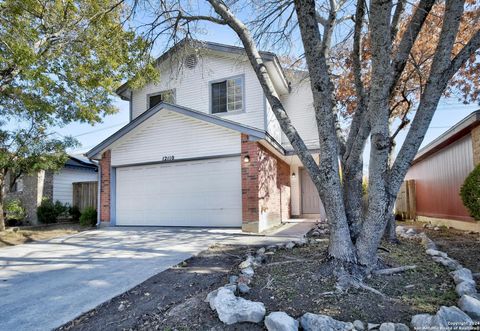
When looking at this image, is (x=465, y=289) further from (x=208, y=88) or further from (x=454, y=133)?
(x=208, y=88)

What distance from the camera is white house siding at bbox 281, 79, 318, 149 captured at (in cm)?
1249

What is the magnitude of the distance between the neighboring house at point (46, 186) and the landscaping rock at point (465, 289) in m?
12.8

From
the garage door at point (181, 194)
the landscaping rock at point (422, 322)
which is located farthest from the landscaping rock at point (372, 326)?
the garage door at point (181, 194)

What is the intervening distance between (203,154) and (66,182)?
8643 millimetres

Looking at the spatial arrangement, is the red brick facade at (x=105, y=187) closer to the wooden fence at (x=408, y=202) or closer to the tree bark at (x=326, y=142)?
the tree bark at (x=326, y=142)

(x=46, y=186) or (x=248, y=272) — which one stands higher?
(x=46, y=186)

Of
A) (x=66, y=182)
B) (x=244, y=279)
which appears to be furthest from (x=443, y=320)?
(x=66, y=182)

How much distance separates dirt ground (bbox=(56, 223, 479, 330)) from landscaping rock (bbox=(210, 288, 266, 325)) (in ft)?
0.21

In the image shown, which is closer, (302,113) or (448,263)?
(448,263)

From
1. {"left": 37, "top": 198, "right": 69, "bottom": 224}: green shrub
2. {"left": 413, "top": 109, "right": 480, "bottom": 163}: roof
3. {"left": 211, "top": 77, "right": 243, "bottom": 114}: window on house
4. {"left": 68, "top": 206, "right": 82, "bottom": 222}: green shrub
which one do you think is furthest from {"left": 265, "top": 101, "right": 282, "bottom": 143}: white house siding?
{"left": 37, "top": 198, "right": 69, "bottom": 224}: green shrub

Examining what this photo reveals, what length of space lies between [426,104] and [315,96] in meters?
1.34

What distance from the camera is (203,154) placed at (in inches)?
374

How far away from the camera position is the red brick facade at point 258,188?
28.0 feet

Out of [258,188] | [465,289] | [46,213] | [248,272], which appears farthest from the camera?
[46,213]
